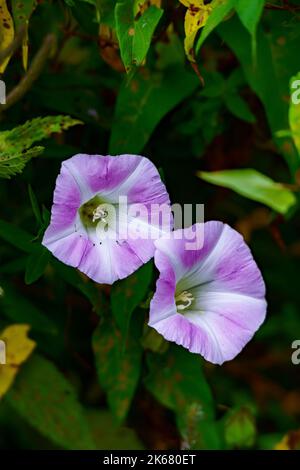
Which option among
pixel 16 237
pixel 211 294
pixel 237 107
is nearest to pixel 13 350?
pixel 16 237

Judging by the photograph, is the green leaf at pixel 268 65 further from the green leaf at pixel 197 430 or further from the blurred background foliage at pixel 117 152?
the green leaf at pixel 197 430

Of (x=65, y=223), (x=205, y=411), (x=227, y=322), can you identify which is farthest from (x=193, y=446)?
(x=65, y=223)

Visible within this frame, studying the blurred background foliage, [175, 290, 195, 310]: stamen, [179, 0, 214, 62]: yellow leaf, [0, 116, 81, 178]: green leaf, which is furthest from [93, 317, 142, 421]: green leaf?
[179, 0, 214, 62]: yellow leaf

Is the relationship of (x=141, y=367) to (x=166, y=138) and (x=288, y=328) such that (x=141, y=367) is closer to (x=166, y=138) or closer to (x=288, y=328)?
(x=166, y=138)

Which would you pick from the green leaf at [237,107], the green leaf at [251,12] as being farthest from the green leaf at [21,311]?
the green leaf at [251,12]

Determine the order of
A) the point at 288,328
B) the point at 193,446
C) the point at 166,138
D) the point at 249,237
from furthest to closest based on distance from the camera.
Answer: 1. the point at 288,328
2. the point at 249,237
3. the point at 166,138
4. the point at 193,446

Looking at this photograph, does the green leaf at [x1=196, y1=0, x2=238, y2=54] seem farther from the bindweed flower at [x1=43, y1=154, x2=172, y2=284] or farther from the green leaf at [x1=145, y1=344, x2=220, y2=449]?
the green leaf at [x1=145, y1=344, x2=220, y2=449]
